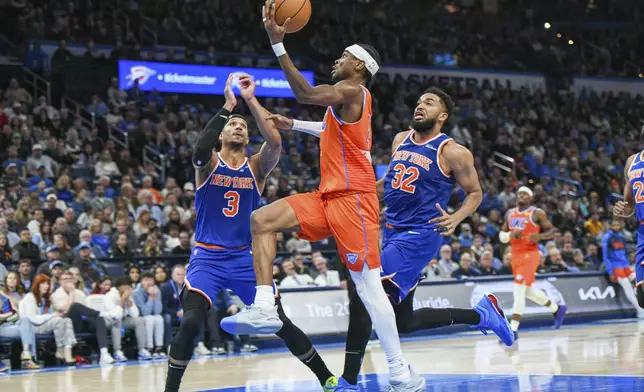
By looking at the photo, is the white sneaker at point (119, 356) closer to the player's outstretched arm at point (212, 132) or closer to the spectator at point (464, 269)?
the player's outstretched arm at point (212, 132)

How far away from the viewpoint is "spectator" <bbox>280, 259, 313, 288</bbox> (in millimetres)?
15408

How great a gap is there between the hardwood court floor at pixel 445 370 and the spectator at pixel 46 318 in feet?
2.47

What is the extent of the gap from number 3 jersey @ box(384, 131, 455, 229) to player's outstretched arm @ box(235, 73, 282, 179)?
1.06 m

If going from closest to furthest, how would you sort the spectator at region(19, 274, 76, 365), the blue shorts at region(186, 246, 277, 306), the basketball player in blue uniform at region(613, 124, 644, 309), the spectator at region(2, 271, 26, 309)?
the blue shorts at region(186, 246, 277, 306)
the basketball player in blue uniform at region(613, 124, 644, 309)
the spectator at region(19, 274, 76, 365)
the spectator at region(2, 271, 26, 309)

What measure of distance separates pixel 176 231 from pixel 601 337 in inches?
281

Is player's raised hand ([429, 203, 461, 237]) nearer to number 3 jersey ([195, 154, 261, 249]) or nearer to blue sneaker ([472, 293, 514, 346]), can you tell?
number 3 jersey ([195, 154, 261, 249])

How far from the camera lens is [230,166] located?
797cm

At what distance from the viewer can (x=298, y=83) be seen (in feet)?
21.5

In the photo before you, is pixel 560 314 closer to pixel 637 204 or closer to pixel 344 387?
pixel 637 204

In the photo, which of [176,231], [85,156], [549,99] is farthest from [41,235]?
[549,99]

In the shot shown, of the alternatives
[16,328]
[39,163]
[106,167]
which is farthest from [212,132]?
[106,167]

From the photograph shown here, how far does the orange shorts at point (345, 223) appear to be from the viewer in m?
7.05

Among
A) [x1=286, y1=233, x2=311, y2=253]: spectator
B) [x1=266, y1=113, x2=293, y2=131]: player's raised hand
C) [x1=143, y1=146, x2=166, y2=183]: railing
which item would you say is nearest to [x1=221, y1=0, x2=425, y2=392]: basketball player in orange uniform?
[x1=266, y1=113, x2=293, y2=131]: player's raised hand

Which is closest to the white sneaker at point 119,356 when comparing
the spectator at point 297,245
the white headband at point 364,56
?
the spectator at point 297,245
